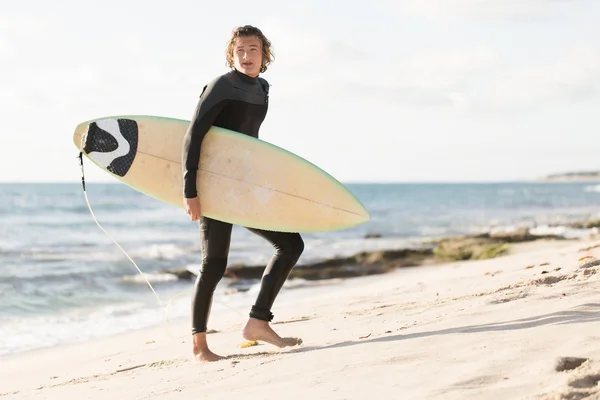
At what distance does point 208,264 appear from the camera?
3.50 meters

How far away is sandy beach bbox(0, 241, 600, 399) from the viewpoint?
2.49 m

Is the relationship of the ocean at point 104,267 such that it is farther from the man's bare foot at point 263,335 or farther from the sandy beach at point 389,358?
the man's bare foot at point 263,335

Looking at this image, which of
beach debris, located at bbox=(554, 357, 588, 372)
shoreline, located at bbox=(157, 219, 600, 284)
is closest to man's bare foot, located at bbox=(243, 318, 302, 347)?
beach debris, located at bbox=(554, 357, 588, 372)

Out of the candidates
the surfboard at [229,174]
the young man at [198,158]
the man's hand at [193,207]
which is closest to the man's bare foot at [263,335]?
the young man at [198,158]

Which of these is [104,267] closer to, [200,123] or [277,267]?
[277,267]

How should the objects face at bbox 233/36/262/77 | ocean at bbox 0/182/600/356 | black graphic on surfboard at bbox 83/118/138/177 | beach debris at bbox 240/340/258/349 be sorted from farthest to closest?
ocean at bbox 0/182/600/356
black graphic on surfboard at bbox 83/118/138/177
beach debris at bbox 240/340/258/349
face at bbox 233/36/262/77

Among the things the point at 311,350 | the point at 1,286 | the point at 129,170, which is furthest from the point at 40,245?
the point at 311,350

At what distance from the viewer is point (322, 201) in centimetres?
397

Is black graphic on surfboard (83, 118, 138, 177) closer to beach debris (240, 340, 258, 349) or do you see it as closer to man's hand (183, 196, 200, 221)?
man's hand (183, 196, 200, 221)

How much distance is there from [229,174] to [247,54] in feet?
2.13

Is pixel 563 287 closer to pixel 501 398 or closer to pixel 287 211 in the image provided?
pixel 287 211

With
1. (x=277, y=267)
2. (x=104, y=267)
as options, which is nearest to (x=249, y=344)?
(x=277, y=267)

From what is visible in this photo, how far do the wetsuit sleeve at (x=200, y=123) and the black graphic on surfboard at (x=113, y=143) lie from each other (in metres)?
0.72

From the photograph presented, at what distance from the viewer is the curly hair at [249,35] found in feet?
11.7
